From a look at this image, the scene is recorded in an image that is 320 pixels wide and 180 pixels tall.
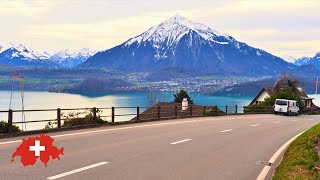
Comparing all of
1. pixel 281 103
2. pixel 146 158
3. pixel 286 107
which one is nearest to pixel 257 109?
pixel 281 103

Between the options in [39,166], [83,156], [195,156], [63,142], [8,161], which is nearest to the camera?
[39,166]

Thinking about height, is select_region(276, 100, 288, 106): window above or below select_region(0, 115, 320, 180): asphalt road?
above

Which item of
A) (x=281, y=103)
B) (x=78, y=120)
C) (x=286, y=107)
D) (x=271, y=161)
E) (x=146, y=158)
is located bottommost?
(x=271, y=161)

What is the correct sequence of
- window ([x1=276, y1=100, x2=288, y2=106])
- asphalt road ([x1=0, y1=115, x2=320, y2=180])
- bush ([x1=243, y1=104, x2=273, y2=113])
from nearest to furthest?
asphalt road ([x1=0, y1=115, x2=320, y2=180]), window ([x1=276, y1=100, x2=288, y2=106]), bush ([x1=243, y1=104, x2=273, y2=113])

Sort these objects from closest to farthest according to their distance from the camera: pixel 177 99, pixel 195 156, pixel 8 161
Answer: pixel 8 161, pixel 195 156, pixel 177 99

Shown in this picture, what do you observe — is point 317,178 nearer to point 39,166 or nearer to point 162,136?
point 39,166

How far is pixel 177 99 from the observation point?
10362 cm

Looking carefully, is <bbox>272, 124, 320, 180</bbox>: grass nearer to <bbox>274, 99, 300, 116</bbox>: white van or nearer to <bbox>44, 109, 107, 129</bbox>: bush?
<bbox>44, 109, 107, 129</bbox>: bush

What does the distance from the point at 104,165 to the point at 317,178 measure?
15.5ft

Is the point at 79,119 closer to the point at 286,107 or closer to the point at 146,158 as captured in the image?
the point at 146,158

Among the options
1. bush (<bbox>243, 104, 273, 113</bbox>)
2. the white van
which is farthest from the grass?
bush (<bbox>243, 104, 273, 113</bbox>)

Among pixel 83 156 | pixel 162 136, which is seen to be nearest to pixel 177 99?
pixel 162 136

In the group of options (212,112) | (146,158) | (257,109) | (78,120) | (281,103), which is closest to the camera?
(146,158)

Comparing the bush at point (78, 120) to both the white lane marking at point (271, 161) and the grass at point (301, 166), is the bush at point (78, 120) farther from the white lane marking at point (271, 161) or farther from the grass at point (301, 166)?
the grass at point (301, 166)
